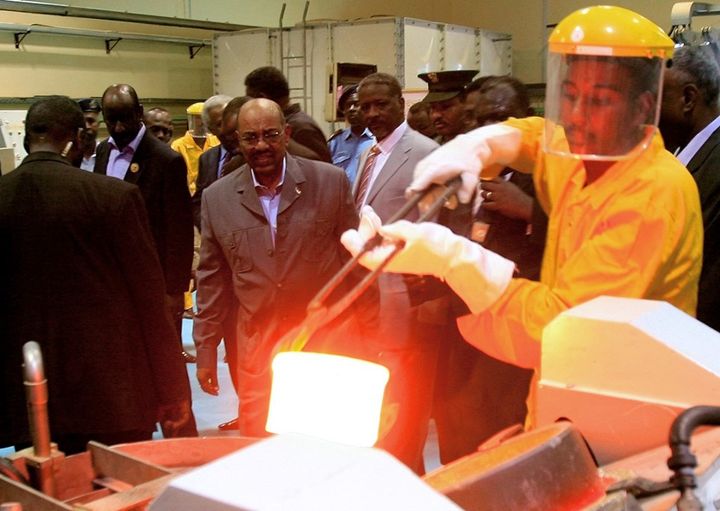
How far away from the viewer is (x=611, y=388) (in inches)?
50.1

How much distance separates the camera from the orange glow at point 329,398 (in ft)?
4.04

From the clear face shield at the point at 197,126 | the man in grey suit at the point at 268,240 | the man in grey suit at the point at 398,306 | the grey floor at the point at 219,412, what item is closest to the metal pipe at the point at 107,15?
the clear face shield at the point at 197,126

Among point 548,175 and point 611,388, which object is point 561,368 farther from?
point 548,175

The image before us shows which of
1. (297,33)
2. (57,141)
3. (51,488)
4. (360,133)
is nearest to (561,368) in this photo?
(51,488)

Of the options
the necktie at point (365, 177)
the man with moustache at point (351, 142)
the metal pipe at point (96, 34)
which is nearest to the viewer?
the necktie at point (365, 177)

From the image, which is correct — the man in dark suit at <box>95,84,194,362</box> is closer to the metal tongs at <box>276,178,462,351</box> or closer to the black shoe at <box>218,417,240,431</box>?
the black shoe at <box>218,417,240,431</box>

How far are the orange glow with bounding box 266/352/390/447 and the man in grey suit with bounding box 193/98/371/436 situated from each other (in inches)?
65.8

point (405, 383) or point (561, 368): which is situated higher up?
point (561, 368)

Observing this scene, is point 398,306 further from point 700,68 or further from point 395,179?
point 700,68

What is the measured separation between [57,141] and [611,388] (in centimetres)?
187

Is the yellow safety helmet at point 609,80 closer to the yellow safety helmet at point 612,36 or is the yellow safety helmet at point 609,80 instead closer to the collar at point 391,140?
the yellow safety helmet at point 612,36

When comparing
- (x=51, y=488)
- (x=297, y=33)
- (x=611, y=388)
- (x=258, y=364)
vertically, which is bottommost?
(x=258, y=364)

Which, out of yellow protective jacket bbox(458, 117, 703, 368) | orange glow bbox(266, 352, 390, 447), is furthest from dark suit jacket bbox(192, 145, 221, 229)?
orange glow bbox(266, 352, 390, 447)

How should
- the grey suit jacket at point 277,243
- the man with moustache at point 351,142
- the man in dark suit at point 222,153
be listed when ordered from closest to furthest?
the grey suit jacket at point 277,243 < the man in dark suit at point 222,153 < the man with moustache at point 351,142
